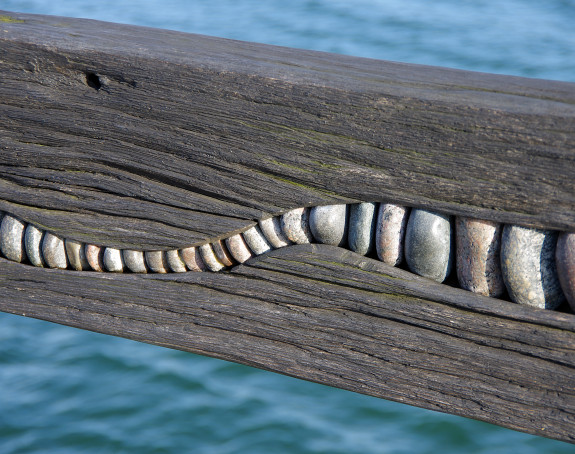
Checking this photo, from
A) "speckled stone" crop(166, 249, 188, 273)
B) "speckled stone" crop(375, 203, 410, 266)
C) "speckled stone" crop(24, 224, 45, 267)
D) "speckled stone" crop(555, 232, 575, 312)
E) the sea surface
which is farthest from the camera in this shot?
the sea surface

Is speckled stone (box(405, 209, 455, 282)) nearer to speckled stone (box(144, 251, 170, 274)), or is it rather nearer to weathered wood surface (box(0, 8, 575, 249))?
weathered wood surface (box(0, 8, 575, 249))

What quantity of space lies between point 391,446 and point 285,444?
53cm

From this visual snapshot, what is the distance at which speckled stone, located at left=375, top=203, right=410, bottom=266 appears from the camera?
1.13m

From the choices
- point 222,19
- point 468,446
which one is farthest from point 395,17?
point 468,446

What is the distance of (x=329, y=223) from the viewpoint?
119 cm

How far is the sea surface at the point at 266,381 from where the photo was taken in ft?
10.5

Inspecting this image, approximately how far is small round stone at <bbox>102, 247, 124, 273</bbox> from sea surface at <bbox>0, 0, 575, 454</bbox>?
2.00 meters

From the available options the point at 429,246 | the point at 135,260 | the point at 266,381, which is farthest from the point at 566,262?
the point at 266,381

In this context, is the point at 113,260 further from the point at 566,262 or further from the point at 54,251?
the point at 566,262

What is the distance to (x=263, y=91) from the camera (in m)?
1.14

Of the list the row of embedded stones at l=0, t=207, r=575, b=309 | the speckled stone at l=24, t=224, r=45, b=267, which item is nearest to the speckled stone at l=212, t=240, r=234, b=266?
the row of embedded stones at l=0, t=207, r=575, b=309

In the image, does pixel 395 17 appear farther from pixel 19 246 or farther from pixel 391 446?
pixel 19 246

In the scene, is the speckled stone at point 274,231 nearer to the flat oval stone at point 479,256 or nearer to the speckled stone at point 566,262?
the flat oval stone at point 479,256

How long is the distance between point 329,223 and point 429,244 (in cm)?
19
